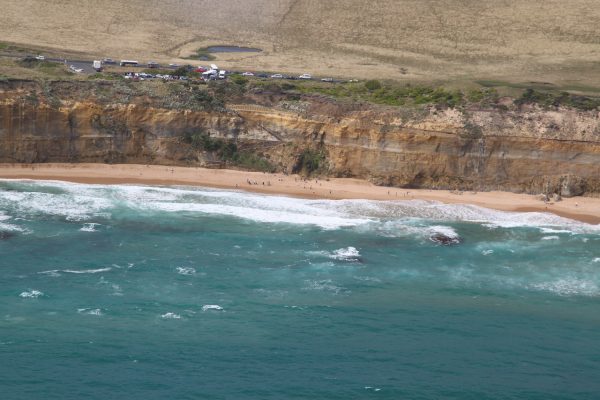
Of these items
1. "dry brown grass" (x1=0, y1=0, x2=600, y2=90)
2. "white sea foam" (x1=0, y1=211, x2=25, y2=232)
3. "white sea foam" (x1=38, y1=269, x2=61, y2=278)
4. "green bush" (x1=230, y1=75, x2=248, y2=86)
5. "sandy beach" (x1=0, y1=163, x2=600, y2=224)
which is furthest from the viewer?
"dry brown grass" (x1=0, y1=0, x2=600, y2=90)

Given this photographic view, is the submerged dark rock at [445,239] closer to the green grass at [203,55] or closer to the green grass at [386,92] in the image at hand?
the green grass at [386,92]

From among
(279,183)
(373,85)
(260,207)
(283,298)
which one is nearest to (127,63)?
(373,85)

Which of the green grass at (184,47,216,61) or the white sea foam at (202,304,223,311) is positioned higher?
the green grass at (184,47,216,61)

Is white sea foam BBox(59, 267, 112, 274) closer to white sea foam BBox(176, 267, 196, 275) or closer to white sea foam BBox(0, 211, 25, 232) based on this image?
white sea foam BBox(176, 267, 196, 275)

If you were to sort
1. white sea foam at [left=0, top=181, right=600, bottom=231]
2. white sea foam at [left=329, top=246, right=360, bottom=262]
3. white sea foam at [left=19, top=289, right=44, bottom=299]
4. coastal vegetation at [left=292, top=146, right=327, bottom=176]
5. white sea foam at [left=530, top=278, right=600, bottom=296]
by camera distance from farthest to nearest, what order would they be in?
coastal vegetation at [left=292, top=146, right=327, bottom=176] < white sea foam at [left=0, top=181, right=600, bottom=231] < white sea foam at [left=329, top=246, right=360, bottom=262] < white sea foam at [left=530, top=278, right=600, bottom=296] < white sea foam at [left=19, top=289, right=44, bottom=299]

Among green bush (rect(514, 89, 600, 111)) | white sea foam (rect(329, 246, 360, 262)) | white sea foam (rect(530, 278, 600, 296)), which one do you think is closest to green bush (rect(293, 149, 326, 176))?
green bush (rect(514, 89, 600, 111))

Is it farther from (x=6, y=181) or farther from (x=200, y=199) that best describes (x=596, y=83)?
(x=6, y=181)
